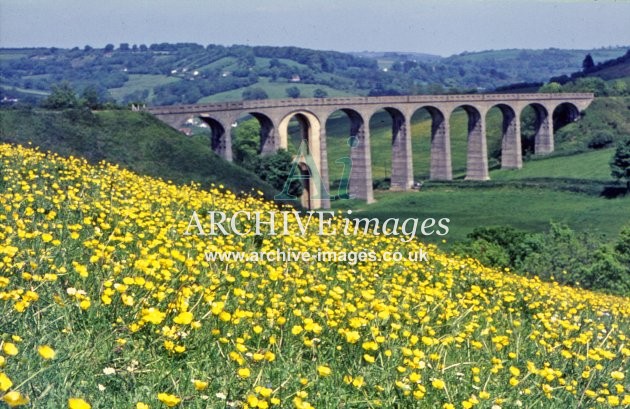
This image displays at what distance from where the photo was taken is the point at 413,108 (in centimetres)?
8881

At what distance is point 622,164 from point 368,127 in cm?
2631

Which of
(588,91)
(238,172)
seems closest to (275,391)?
(238,172)

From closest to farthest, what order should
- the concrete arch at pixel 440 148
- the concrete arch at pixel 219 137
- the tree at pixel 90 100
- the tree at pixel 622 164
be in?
1. the tree at pixel 90 100
2. the concrete arch at pixel 219 137
3. the tree at pixel 622 164
4. the concrete arch at pixel 440 148

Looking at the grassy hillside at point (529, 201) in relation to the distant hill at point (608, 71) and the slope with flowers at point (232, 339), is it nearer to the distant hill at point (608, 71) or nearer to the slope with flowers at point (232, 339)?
the slope with flowers at point (232, 339)

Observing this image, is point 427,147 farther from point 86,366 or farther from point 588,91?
point 86,366

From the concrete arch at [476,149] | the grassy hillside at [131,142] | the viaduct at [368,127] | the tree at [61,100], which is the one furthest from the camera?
the concrete arch at [476,149]

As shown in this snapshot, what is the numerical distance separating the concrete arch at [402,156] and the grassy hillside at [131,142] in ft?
92.4

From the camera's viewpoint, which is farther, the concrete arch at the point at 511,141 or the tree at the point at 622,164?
the concrete arch at the point at 511,141

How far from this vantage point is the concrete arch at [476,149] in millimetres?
92250

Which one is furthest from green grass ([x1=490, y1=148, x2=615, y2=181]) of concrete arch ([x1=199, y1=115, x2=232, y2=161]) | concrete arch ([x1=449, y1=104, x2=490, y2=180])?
concrete arch ([x1=199, y1=115, x2=232, y2=161])

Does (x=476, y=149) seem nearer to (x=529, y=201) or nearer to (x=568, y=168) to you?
(x=568, y=168)

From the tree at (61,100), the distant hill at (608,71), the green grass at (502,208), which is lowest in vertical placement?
the green grass at (502,208)

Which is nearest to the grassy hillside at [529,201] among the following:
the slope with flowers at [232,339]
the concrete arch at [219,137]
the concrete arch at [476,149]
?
the concrete arch at [476,149]

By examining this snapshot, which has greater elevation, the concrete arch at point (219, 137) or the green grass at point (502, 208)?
the concrete arch at point (219, 137)
